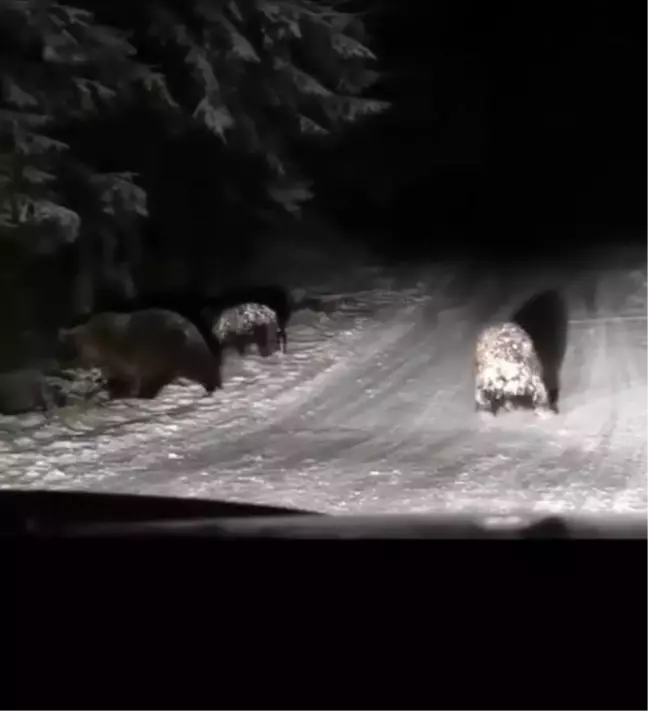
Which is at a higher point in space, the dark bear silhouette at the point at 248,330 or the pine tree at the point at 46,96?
the pine tree at the point at 46,96

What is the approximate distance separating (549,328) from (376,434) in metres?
5.17

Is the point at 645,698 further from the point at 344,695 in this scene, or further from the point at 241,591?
the point at 241,591

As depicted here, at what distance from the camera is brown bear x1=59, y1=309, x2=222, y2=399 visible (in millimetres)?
10883

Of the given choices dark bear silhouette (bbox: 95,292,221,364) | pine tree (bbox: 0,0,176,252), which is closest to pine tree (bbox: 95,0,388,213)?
pine tree (bbox: 0,0,176,252)

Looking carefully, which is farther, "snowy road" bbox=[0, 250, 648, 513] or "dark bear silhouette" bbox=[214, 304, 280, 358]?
"dark bear silhouette" bbox=[214, 304, 280, 358]

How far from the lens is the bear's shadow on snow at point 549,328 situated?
1106 cm

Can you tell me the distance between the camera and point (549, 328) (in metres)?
13.6

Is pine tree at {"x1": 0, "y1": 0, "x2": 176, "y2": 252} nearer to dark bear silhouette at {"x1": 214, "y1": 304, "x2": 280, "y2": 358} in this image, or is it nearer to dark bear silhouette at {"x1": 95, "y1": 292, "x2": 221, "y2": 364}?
dark bear silhouette at {"x1": 95, "y1": 292, "x2": 221, "y2": 364}

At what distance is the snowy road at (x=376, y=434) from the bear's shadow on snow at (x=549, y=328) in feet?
0.53

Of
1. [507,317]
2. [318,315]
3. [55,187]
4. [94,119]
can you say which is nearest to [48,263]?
[55,187]

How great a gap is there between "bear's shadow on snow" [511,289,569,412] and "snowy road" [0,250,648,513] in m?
0.16

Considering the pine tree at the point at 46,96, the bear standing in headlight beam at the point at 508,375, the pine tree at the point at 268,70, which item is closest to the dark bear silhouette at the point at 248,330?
the pine tree at the point at 46,96

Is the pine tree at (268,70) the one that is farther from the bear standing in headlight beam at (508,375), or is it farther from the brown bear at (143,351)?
the bear standing in headlight beam at (508,375)

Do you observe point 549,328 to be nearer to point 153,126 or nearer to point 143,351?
point 143,351
